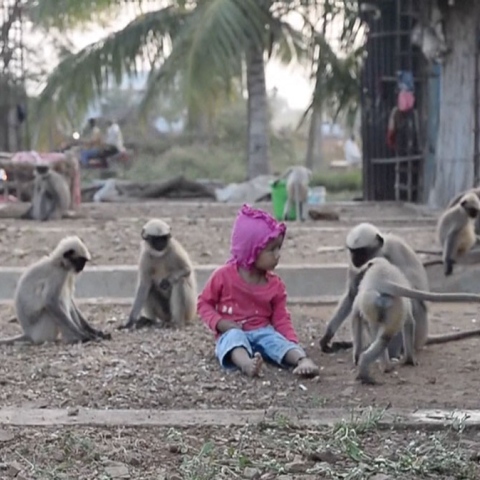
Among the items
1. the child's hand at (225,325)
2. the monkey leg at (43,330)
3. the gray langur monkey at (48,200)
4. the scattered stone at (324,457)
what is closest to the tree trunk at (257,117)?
the gray langur monkey at (48,200)

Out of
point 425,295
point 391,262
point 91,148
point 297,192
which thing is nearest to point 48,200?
point 297,192

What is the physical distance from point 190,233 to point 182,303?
4461 millimetres

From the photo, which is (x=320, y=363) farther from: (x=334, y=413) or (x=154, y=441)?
(x=154, y=441)

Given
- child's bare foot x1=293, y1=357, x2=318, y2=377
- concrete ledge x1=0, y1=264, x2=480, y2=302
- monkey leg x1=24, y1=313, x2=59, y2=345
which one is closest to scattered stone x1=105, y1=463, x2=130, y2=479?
child's bare foot x1=293, y1=357, x2=318, y2=377

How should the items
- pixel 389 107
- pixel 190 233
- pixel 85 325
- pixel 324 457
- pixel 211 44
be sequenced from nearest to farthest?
pixel 324 457, pixel 85 325, pixel 190 233, pixel 211 44, pixel 389 107

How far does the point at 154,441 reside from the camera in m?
4.56

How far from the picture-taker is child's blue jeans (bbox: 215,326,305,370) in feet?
19.9

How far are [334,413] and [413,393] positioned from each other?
0.71 m

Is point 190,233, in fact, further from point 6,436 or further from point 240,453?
point 240,453

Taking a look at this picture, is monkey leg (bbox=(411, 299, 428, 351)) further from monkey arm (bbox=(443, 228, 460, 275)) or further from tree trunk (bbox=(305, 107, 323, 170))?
tree trunk (bbox=(305, 107, 323, 170))

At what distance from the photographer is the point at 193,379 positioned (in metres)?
5.83

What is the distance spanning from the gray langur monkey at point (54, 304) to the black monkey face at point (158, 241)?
18.5 inches

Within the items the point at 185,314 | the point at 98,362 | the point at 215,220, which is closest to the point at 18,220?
the point at 215,220

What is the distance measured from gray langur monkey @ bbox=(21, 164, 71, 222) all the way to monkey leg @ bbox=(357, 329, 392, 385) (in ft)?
29.5
